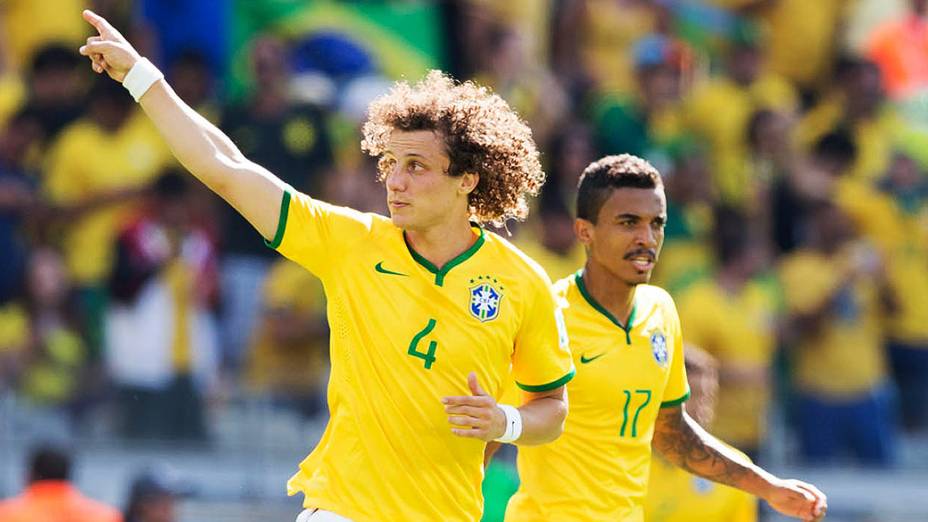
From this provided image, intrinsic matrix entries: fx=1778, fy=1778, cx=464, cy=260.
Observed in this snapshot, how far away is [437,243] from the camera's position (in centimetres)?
625

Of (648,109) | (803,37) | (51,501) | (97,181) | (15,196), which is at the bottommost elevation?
(51,501)

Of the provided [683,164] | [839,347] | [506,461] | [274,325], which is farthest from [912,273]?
[274,325]

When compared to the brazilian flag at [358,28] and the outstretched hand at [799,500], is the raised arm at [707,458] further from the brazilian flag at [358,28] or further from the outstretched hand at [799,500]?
the brazilian flag at [358,28]

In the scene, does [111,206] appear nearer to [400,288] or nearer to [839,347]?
[839,347]

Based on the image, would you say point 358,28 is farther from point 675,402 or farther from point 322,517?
point 322,517

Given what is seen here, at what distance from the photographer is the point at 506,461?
10.8 m

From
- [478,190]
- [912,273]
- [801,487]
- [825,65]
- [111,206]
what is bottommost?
[801,487]

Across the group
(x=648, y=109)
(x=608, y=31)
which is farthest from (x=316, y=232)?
(x=608, y=31)

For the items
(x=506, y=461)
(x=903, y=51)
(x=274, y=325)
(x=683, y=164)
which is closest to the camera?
(x=506, y=461)

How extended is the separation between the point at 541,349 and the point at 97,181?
635cm

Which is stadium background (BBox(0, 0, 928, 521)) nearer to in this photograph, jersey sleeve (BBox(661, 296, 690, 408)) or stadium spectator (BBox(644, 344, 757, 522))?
stadium spectator (BBox(644, 344, 757, 522))

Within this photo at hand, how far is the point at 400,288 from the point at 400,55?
22.5 ft

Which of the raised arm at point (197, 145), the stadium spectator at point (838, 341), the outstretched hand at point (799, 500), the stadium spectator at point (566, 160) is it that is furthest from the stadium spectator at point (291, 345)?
the raised arm at point (197, 145)

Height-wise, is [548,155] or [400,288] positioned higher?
[548,155]
